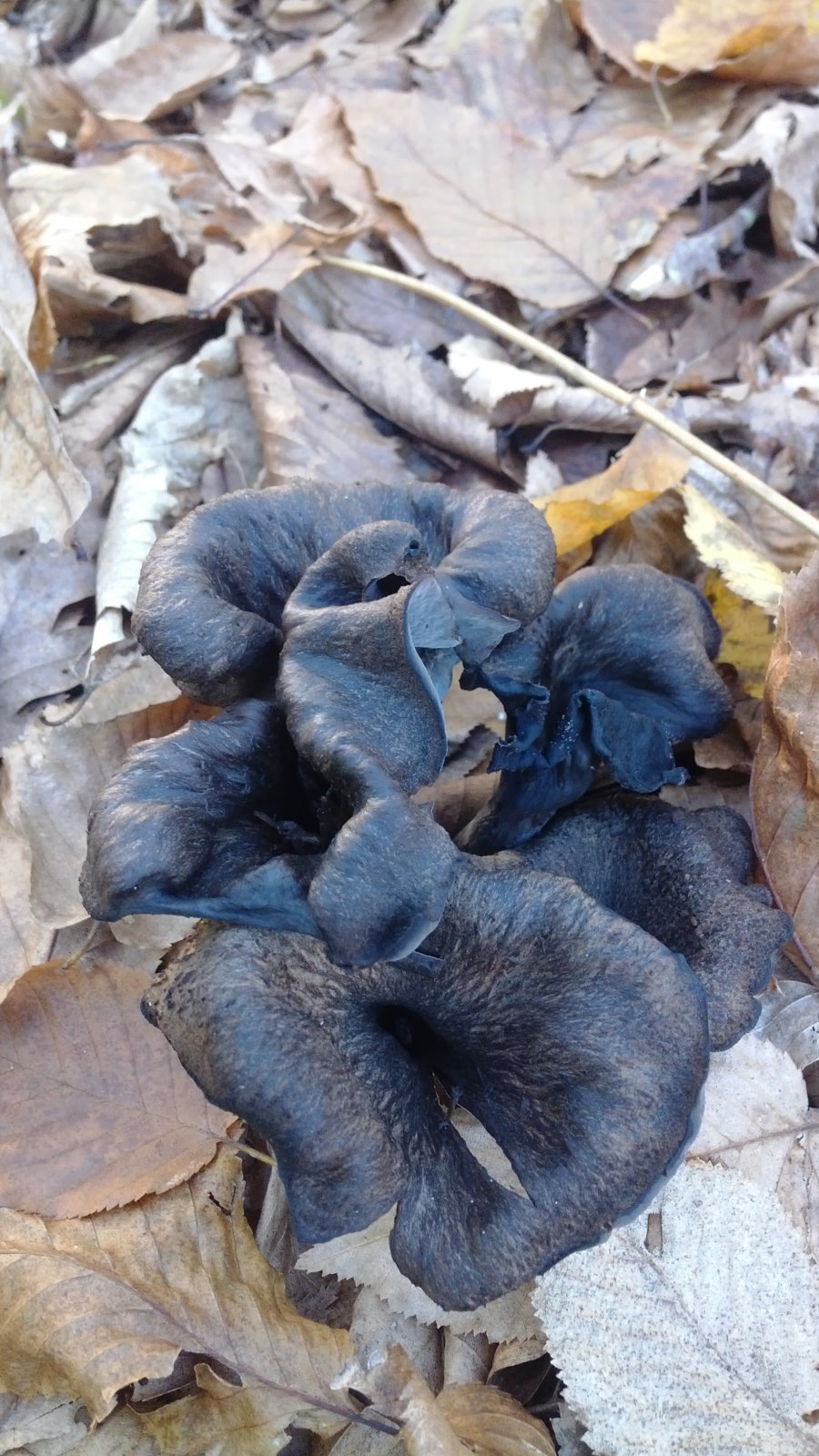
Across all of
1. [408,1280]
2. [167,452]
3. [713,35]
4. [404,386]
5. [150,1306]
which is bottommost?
[408,1280]

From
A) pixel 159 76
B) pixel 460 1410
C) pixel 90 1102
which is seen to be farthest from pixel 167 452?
pixel 460 1410

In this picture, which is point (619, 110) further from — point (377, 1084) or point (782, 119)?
point (377, 1084)

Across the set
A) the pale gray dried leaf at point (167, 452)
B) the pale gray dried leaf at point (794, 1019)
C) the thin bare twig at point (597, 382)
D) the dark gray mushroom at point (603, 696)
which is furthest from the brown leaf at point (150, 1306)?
the thin bare twig at point (597, 382)

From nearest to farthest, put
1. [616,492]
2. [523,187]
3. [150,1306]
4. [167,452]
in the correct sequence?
[150,1306] → [616,492] → [167,452] → [523,187]

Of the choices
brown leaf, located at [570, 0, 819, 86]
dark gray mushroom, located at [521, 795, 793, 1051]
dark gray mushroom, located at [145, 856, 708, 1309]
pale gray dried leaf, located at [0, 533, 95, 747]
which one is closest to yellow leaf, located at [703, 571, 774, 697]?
dark gray mushroom, located at [521, 795, 793, 1051]

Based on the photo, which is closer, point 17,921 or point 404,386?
point 17,921

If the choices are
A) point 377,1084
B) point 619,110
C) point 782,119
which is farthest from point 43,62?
point 377,1084

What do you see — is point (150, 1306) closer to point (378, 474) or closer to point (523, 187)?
point (378, 474)

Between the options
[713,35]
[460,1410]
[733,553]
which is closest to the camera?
[460,1410]

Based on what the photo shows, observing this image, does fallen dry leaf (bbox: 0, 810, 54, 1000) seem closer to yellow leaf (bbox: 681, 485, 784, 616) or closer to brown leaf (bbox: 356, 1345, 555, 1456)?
brown leaf (bbox: 356, 1345, 555, 1456)
